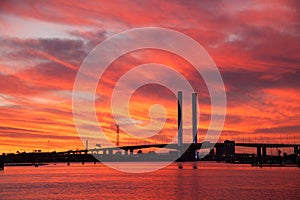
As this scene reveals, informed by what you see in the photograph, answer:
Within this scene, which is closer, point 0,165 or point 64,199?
point 64,199

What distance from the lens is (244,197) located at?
2370 inches

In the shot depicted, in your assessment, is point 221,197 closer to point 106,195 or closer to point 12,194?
point 106,195

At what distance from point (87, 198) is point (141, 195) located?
22.4 feet

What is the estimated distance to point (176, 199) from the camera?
58.8 meters

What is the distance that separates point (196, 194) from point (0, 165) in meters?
112

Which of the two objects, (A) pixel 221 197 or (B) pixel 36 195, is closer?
(A) pixel 221 197

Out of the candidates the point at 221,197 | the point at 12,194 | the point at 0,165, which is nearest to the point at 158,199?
the point at 221,197

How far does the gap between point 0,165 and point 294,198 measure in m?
123

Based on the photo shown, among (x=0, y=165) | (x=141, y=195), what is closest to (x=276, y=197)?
(x=141, y=195)

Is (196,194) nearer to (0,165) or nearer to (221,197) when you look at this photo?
(221,197)

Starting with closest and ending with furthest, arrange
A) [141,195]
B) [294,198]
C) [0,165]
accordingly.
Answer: [294,198], [141,195], [0,165]

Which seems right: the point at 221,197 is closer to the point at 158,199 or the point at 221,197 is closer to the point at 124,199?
the point at 158,199

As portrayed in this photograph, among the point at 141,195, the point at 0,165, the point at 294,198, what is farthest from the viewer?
the point at 0,165

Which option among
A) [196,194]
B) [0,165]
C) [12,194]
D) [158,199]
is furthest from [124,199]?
[0,165]
